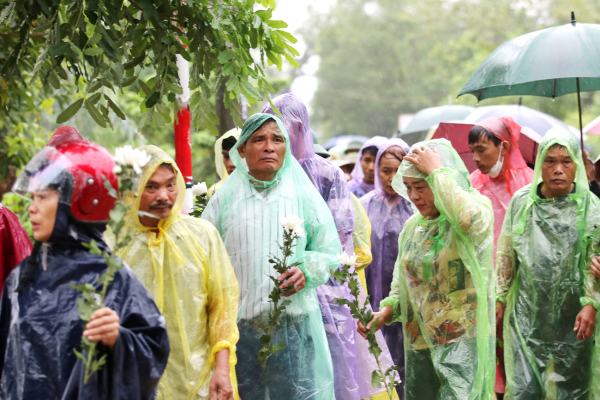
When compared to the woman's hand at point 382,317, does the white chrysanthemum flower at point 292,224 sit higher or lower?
higher

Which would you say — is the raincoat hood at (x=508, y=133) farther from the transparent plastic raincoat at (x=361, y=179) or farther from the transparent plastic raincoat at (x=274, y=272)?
the transparent plastic raincoat at (x=274, y=272)

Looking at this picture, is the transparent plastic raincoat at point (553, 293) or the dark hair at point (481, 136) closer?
the transparent plastic raincoat at point (553, 293)

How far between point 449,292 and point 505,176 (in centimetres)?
181

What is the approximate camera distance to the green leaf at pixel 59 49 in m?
3.05

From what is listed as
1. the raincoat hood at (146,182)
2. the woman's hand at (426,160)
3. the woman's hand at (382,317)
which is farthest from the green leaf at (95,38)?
the woman's hand at (382,317)

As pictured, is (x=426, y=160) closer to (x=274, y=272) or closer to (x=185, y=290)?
(x=274, y=272)

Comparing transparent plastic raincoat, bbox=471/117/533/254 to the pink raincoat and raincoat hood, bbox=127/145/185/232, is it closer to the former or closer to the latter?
the pink raincoat

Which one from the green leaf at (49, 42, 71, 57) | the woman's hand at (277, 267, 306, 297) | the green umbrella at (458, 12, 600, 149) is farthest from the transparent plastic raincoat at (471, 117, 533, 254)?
the green leaf at (49, 42, 71, 57)

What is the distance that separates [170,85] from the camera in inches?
131

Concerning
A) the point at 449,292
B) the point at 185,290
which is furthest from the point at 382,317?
the point at 185,290

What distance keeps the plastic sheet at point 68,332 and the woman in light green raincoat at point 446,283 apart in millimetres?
1759

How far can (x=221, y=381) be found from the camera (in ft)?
9.24

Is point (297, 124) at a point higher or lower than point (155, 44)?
lower

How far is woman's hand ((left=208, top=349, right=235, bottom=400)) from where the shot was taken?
2814 millimetres
